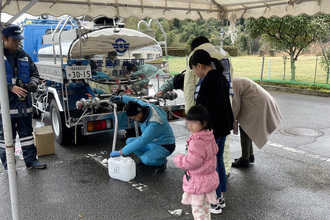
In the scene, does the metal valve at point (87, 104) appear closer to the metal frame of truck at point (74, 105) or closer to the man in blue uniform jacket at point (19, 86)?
the metal frame of truck at point (74, 105)

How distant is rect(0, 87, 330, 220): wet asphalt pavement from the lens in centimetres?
359

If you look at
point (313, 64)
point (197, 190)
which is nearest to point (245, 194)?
point (197, 190)

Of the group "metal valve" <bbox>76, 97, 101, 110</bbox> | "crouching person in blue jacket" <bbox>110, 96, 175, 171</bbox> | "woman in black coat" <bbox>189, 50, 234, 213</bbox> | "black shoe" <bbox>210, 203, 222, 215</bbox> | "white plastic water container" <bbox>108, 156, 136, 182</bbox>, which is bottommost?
"black shoe" <bbox>210, 203, 222, 215</bbox>

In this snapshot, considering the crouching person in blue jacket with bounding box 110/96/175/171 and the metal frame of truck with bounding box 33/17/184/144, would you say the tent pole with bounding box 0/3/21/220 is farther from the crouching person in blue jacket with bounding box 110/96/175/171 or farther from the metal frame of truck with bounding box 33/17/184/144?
the metal frame of truck with bounding box 33/17/184/144

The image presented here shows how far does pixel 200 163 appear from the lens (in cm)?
275

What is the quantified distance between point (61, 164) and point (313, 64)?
12.0 metres

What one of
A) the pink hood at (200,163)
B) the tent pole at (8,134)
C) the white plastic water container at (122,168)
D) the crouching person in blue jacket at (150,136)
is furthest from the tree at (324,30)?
the tent pole at (8,134)

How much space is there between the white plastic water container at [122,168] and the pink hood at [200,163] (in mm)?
1629

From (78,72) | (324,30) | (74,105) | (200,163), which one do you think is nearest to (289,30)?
(324,30)

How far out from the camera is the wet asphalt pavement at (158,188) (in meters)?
3.59

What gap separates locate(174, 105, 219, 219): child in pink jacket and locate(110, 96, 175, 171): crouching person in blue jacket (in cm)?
156

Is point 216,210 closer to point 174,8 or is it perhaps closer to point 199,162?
point 199,162

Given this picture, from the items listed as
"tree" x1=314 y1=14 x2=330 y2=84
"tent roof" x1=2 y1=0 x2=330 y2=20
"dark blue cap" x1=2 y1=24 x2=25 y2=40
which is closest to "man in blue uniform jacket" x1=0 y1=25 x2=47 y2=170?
"dark blue cap" x1=2 y1=24 x2=25 y2=40

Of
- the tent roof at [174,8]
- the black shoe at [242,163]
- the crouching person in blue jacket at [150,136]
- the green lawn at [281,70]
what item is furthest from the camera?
the green lawn at [281,70]
